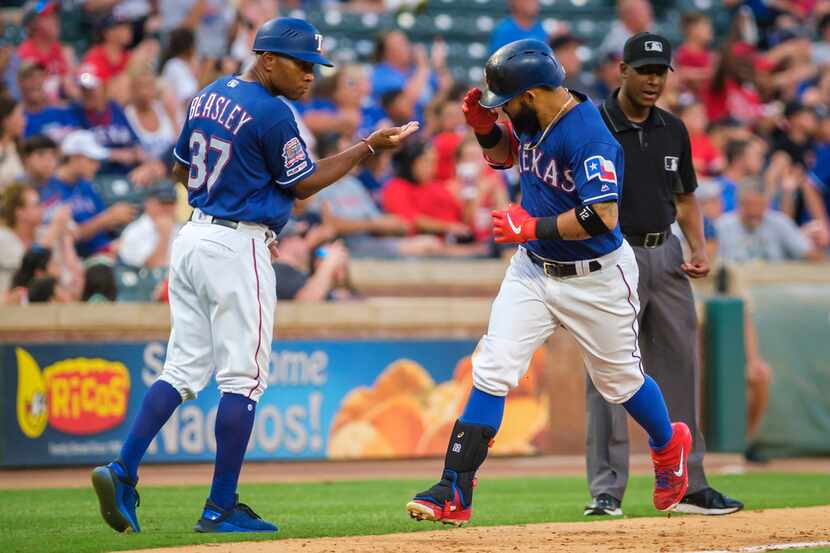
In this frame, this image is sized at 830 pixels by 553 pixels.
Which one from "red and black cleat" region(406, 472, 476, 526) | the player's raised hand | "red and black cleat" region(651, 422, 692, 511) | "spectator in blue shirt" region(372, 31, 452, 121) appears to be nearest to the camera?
"red and black cleat" region(406, 472, 476, 526)

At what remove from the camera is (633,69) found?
6.19 metres

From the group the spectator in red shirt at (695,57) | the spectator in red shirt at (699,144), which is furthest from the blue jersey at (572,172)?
the spectator in red shirt at (695,57)

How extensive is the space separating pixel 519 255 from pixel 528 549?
1.30m

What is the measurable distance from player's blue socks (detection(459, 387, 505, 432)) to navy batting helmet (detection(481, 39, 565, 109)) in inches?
46.9

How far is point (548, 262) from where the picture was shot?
542 centimetres

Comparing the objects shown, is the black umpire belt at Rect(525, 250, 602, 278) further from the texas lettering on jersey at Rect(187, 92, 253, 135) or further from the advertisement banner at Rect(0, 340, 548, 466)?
the advertisement banner at Rect(0, 340, 548, 466)

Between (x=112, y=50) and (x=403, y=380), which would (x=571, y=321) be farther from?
(x=112, y=50)

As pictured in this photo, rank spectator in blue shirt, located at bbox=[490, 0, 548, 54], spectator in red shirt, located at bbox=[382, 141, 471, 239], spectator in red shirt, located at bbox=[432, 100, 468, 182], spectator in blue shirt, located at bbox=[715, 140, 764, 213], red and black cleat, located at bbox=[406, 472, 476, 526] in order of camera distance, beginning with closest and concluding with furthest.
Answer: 1. red and black cleat, located at bbox=[406, 472, 476, 526]
2. spectator in red shirt, located at bbox=[382, 141, 471, 239]
3. spectator in red shirt, located at bbox=[432, 100, 468, 182]
4. spectator in blue shirt, located at bbox=[715, 140, 764, 213]
5. spectator in blue shirt, located at bbox=[490, 0, 548, 54]

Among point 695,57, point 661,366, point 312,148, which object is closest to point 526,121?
point 661,366

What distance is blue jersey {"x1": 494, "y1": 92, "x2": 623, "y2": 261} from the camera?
515cm

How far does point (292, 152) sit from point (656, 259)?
2017 millimetres

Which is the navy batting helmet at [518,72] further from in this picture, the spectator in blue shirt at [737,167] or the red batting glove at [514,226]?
the spectator in blue shirt at [737,167]

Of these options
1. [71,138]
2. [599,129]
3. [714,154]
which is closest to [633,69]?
[599,129]

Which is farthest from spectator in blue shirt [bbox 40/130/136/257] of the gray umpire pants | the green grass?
the gray umpire pants
